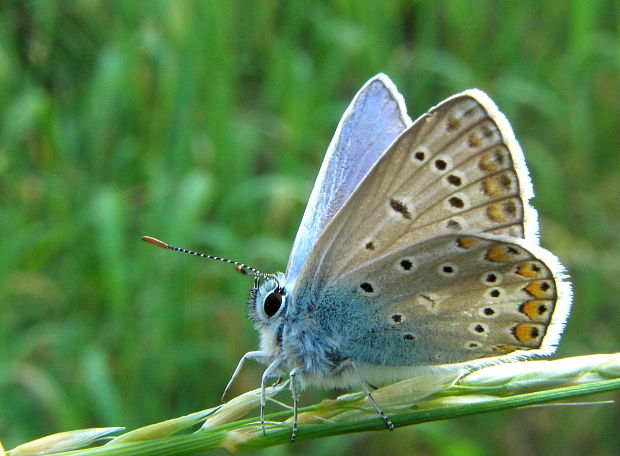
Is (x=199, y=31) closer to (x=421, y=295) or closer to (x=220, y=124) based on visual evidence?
(x=220, y=124)

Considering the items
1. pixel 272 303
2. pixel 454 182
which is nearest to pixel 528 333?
pixel 454 182

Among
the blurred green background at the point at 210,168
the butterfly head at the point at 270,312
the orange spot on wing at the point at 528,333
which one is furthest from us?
the blurred green background at the point at 210,168

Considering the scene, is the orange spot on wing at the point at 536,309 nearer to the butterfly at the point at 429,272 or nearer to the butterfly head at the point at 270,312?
the butterfly at the point at 429,272

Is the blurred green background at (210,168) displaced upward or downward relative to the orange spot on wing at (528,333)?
upward

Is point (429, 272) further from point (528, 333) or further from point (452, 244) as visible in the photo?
point (528, 333)

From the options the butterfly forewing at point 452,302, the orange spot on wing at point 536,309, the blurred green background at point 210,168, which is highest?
the blurred green background at point 210,168

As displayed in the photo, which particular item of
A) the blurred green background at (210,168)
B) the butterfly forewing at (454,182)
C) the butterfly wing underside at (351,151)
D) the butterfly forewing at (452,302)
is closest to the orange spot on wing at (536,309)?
the butterfly forewing at (452,302)

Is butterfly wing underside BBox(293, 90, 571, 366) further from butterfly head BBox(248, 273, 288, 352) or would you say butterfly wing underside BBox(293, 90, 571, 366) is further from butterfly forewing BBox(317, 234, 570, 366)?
butterfly head BBox(248, 273, 288, 352)
